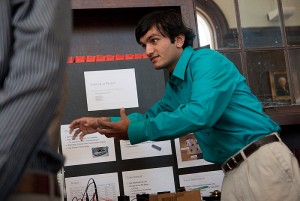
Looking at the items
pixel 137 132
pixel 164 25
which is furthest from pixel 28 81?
pixel 164 25

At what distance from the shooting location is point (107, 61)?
277cm

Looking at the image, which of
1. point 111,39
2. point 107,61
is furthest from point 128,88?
point 111,39

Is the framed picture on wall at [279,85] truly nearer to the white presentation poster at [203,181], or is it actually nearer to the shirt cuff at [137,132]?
the white presentation poster at [203,181]

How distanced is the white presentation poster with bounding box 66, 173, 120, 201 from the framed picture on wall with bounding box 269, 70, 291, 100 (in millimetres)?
1270

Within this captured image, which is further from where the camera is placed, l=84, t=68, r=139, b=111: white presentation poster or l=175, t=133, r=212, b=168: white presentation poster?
l=175, t=133, r=212, b=168: white presentation poster

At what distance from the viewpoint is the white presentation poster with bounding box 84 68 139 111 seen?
2693 mm

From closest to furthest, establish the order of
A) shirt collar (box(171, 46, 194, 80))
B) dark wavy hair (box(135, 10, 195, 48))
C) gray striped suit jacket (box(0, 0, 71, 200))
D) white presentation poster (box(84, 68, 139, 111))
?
gray striped suit jacket (box(0, 0, 71, 200)), shirt collar (box(171, 46, 194, 80)), dark wavy hair (box(135, 10, 195, 48)), white presentation poster (box(84, 68, 139, 111))

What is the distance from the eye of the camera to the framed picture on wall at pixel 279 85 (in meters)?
3.07

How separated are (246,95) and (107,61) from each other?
110cm

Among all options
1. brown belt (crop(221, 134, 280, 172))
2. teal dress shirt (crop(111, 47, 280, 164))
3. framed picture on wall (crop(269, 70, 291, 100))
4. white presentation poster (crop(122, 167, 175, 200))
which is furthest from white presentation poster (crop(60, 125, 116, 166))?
framed picture on wall (crop(269, 70, 291, 100))

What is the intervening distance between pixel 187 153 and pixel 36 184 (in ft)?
7.26

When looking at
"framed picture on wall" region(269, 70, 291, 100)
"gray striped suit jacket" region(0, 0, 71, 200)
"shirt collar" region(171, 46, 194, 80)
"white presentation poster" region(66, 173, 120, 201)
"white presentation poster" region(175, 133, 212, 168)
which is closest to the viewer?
"gray striped suit jacket" region(0, 0, 71, 200)

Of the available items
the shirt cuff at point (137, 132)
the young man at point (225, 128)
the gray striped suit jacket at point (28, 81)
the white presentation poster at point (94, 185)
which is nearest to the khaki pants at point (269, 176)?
the young man at point (225, 128)

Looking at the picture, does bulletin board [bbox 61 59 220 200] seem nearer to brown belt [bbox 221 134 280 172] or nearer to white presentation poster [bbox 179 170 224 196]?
white presentation poster [bbox 179 170 224 196]
